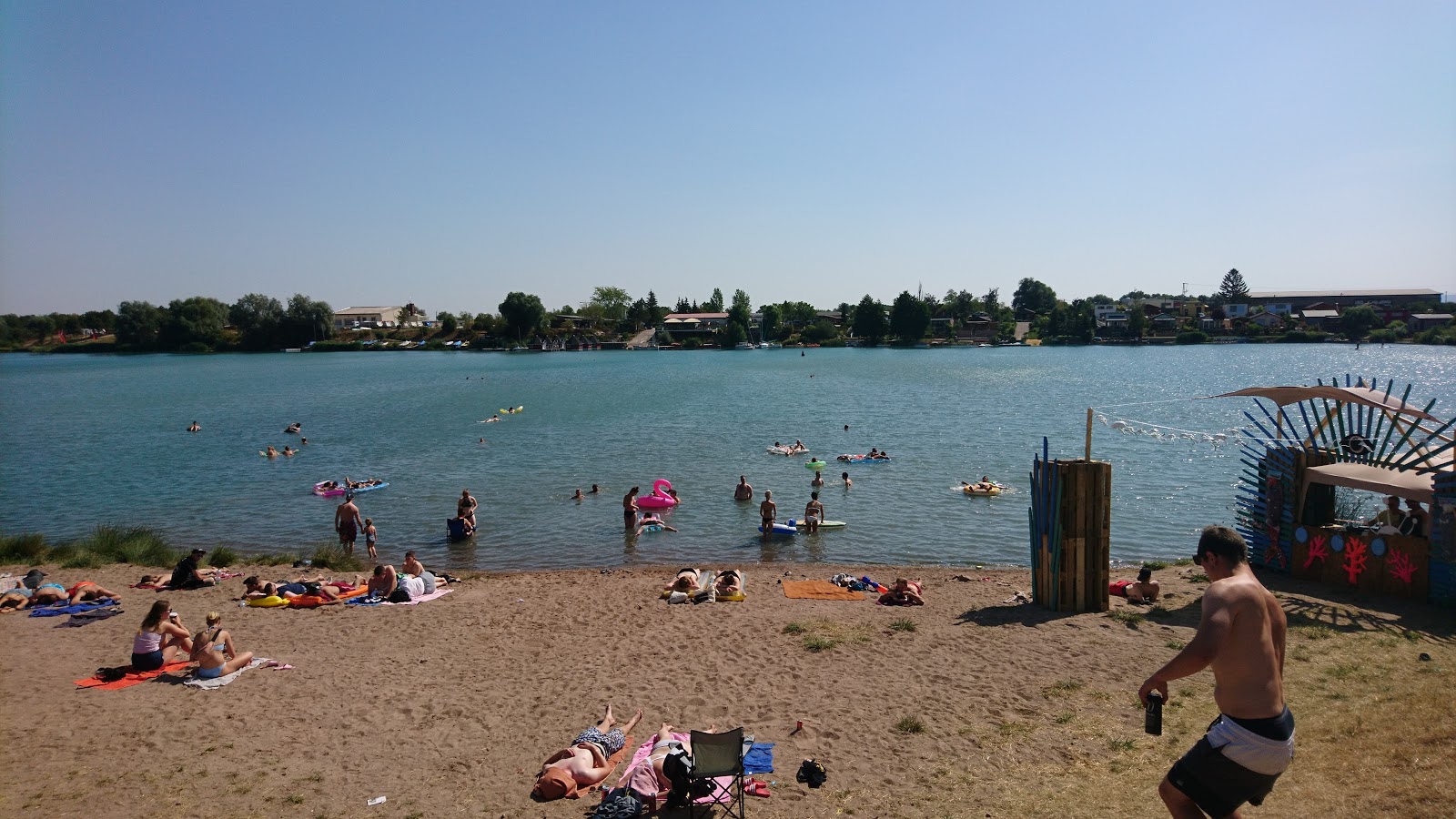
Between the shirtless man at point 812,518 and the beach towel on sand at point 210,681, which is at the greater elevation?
the beach towel on sand at point 210,681

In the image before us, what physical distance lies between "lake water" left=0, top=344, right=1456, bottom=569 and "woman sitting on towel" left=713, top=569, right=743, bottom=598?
14.0 feet

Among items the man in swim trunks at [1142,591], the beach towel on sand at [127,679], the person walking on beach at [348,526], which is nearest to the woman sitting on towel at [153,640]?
the beach towel on sand at [127,679]

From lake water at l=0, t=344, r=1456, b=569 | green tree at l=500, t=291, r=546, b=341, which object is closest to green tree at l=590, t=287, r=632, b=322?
green tree at l=500, t=291, r=546, b=341

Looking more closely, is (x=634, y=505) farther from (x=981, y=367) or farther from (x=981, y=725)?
(x=981, y=367)

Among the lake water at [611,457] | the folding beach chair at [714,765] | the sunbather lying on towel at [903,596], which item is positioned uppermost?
the folding beach chair at [714,765]

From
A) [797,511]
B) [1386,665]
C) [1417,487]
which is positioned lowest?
[797,511]

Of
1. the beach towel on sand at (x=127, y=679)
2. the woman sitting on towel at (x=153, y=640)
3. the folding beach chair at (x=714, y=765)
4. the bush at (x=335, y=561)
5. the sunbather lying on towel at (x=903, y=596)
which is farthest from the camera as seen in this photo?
the bush at (x=335, y=561)

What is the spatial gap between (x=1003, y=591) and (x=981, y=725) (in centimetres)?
653

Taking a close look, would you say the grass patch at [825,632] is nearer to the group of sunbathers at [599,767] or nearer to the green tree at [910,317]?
the group of sunbathers at [599,767]

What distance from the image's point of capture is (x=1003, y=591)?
14.2 meters

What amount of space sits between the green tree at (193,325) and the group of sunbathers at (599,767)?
167 m

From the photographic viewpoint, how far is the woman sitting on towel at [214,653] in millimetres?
9938

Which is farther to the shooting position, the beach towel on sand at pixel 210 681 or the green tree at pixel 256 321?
the green tree at pixel 256 321

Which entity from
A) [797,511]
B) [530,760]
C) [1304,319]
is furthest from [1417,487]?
[1304,319]
